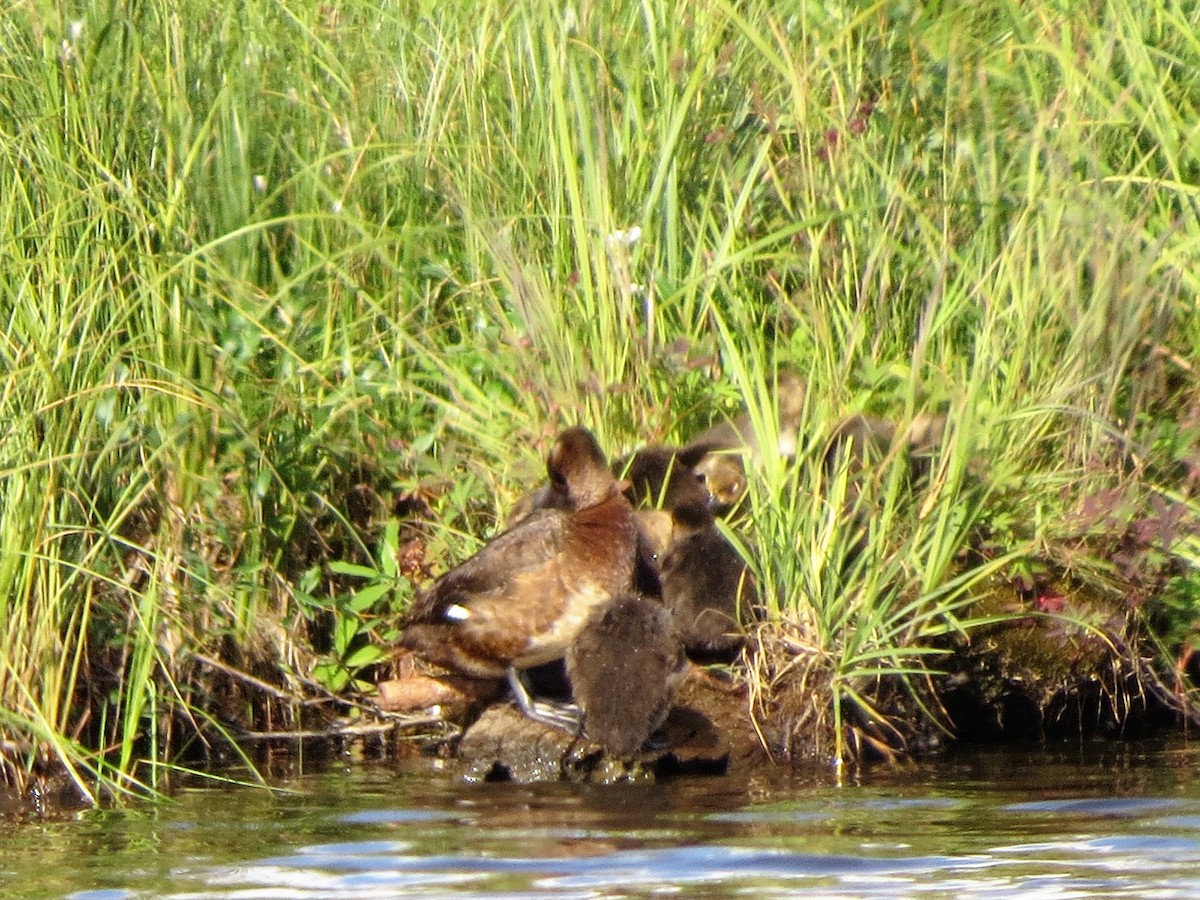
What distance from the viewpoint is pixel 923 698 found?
20.4 ft

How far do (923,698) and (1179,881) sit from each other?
165 centimetres

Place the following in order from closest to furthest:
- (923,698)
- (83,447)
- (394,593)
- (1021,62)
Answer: (83,447) < (923,698) < (394,593) < (1021,62)

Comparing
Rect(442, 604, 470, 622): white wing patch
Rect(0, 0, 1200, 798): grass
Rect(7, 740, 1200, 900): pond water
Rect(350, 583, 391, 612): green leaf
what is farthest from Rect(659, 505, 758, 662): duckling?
Rect(350, 583, 391, 612): green leaf

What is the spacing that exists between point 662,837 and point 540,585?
1.27 meters

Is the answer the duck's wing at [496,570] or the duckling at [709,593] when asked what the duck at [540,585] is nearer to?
the duck's wing at [496,570]

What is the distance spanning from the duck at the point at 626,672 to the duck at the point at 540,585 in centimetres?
14

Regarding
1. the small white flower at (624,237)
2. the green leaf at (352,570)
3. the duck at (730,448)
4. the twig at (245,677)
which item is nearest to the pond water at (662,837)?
the twig at (245,677)

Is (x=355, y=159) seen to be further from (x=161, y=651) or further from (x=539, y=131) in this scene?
(x=161, y=651)

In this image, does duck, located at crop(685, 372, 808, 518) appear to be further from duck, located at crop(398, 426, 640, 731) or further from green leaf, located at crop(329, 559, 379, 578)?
green leaf, located at crop(329, 559, 379, 578)

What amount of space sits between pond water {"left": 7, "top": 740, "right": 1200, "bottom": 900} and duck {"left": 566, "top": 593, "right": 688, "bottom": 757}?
0.17m

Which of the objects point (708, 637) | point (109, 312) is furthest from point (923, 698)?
point (109, 312)

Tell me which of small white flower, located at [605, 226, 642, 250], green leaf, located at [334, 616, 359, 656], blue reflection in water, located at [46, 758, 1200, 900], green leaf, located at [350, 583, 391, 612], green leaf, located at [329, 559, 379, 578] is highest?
small white flower, located at [605, 226, 642, 250]

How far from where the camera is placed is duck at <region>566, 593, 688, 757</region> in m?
5.90

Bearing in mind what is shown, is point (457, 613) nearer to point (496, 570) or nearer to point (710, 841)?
point (496, 570)
